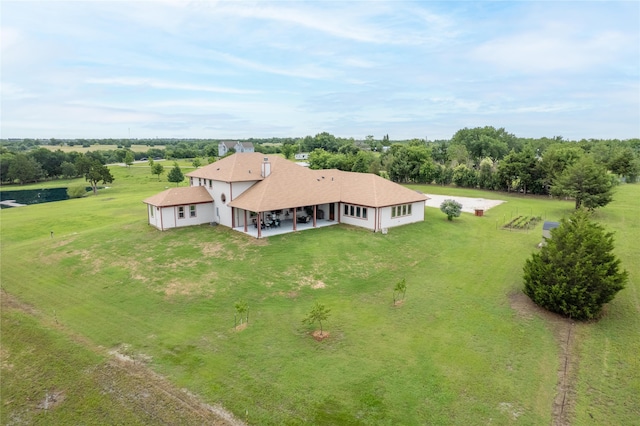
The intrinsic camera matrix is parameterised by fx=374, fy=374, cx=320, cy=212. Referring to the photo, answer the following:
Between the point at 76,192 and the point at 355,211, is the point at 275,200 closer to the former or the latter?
the point at 355,211

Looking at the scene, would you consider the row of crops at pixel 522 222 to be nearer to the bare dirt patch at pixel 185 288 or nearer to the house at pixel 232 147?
the bare dirt patch at pixel 185 288

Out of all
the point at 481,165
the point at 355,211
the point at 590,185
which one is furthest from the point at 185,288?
the point at 481,165

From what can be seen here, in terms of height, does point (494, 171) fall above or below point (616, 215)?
above

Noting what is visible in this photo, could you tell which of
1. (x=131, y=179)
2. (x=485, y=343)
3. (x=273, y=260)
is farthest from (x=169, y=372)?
(x=131, y=179)

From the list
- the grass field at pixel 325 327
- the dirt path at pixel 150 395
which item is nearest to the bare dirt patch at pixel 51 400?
the grass field at pixel 325 327

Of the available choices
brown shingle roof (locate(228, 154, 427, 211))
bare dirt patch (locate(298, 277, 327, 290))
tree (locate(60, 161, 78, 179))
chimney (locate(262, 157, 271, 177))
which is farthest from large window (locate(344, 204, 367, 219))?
tree (locate(60, 161, 78, 179))

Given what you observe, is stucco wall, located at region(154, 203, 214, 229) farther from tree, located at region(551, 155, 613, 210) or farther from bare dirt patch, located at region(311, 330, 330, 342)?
tree, located at region(551, 155, 613, 210)

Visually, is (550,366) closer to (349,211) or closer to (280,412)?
(280,412)
